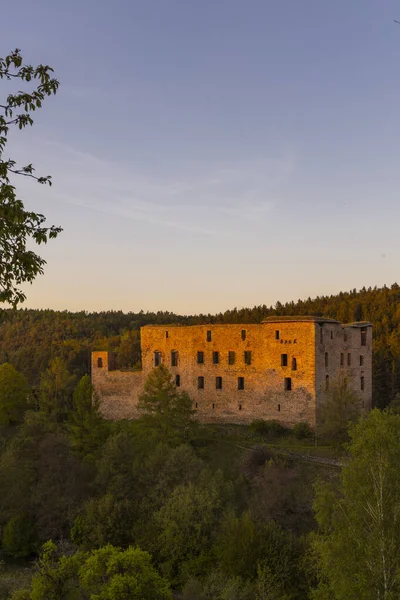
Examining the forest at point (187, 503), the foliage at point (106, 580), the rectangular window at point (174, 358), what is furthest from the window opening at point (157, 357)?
the foliage at point (106, 580)

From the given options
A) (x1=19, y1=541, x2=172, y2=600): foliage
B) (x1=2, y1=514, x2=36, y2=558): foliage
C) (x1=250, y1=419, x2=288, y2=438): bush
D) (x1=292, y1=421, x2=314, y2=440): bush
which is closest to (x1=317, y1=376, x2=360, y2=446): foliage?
(x1=292, y1=421, x2=314, y2=440): bush

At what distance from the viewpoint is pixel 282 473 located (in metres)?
34.3

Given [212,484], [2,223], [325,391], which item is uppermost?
[2,223]

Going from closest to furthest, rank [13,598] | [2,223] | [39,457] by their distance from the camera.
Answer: [2,223], [13,598], [39,457]

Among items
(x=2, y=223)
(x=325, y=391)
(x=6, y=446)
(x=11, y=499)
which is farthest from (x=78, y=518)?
(x=2, y=223)

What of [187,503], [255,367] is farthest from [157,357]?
[187,503]

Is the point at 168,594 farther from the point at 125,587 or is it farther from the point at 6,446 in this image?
the point at 6,446

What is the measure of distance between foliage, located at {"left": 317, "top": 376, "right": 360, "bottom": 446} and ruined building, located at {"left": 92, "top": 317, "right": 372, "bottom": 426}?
1.16 m

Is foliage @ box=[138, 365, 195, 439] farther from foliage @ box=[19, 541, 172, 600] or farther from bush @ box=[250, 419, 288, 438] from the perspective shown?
foliage @ box=[19, 541, 172, 600]

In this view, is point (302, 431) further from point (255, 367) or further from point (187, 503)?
point (187, 503)

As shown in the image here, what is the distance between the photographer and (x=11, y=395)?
49.6 metres

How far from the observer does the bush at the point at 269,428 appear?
42.7 metres

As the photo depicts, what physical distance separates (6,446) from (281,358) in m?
19.9

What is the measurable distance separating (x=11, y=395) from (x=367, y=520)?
123ft
